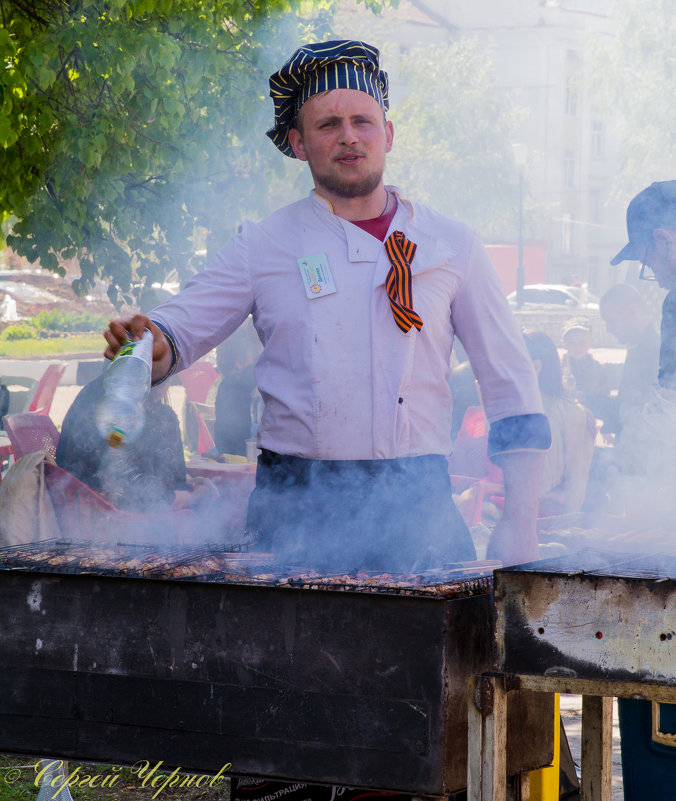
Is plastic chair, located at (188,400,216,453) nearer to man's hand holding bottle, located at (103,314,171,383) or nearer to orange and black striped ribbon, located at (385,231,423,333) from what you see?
man's hand holding bottle, located at (103,314,171,383)

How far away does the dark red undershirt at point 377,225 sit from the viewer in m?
2.40

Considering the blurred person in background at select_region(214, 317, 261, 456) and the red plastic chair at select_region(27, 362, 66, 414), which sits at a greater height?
the red plastic chair at select_region(27, 362, 66, 414)

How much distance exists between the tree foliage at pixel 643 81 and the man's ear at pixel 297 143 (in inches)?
374

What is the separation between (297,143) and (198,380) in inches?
294

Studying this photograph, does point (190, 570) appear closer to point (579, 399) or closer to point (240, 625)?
point (240, 625)

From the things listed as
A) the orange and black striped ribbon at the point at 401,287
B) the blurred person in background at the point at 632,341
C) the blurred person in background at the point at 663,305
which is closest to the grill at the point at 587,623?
the orange and black striped ribbon at the point at 401,287

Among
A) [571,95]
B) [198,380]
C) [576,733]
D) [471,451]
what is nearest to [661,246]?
[576,733]

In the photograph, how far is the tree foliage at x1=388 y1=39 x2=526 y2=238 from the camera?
64.2 ft

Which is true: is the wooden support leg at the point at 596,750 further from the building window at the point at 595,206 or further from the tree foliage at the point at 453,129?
the building window at the point at 595,206

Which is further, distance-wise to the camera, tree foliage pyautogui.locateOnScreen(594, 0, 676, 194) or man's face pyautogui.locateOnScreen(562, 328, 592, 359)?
tree foliage pyautogui.locateOnScreen(594, 0, 676, 194)

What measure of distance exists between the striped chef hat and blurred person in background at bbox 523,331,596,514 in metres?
3.08

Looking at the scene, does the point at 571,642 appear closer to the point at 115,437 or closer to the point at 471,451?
the point at 115,437

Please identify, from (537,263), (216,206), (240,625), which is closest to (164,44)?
(216,206)

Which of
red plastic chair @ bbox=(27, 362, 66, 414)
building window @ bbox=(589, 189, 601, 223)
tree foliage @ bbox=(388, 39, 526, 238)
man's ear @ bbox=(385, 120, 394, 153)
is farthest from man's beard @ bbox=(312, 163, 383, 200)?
building window @ bbox=(589, 189, 601, 223)
